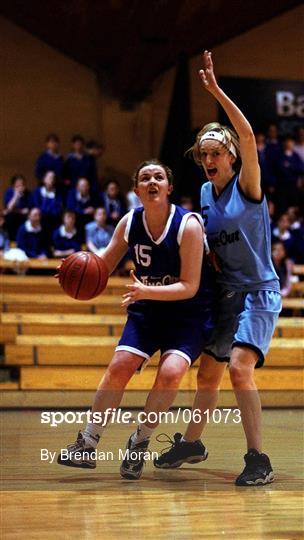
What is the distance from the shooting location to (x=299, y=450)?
15.0 feet

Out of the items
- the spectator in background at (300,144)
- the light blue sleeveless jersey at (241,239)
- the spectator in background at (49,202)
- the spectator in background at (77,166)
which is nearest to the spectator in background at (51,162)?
the spectator in background at (77,166)

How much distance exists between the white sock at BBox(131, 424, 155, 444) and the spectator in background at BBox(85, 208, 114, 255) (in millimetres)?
5741

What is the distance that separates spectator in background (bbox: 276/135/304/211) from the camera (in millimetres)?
11422

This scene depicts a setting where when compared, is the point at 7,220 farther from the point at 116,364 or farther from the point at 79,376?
the point at 116,364

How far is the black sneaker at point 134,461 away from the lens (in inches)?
147

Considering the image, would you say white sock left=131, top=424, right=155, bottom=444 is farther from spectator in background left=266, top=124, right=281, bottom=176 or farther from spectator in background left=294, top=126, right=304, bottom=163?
spectator in background left=294, top=126, right=304, bottom=163

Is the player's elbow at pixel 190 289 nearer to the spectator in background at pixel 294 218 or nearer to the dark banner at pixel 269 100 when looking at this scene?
the spectator in background at pixel 294 218

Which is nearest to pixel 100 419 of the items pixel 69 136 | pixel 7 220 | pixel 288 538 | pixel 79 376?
pixel 288 538

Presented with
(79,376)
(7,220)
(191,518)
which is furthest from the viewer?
(7,220)

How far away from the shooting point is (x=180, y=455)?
4070 millimetres

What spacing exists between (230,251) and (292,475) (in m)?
1.02

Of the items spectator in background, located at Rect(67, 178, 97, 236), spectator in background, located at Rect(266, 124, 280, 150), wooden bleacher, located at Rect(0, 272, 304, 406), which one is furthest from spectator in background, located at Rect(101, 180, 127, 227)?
spectator in background, located at Rect(266, 124, 280, 150)

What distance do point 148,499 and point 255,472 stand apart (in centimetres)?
57

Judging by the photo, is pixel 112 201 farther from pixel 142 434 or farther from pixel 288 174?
pixel 142 434
